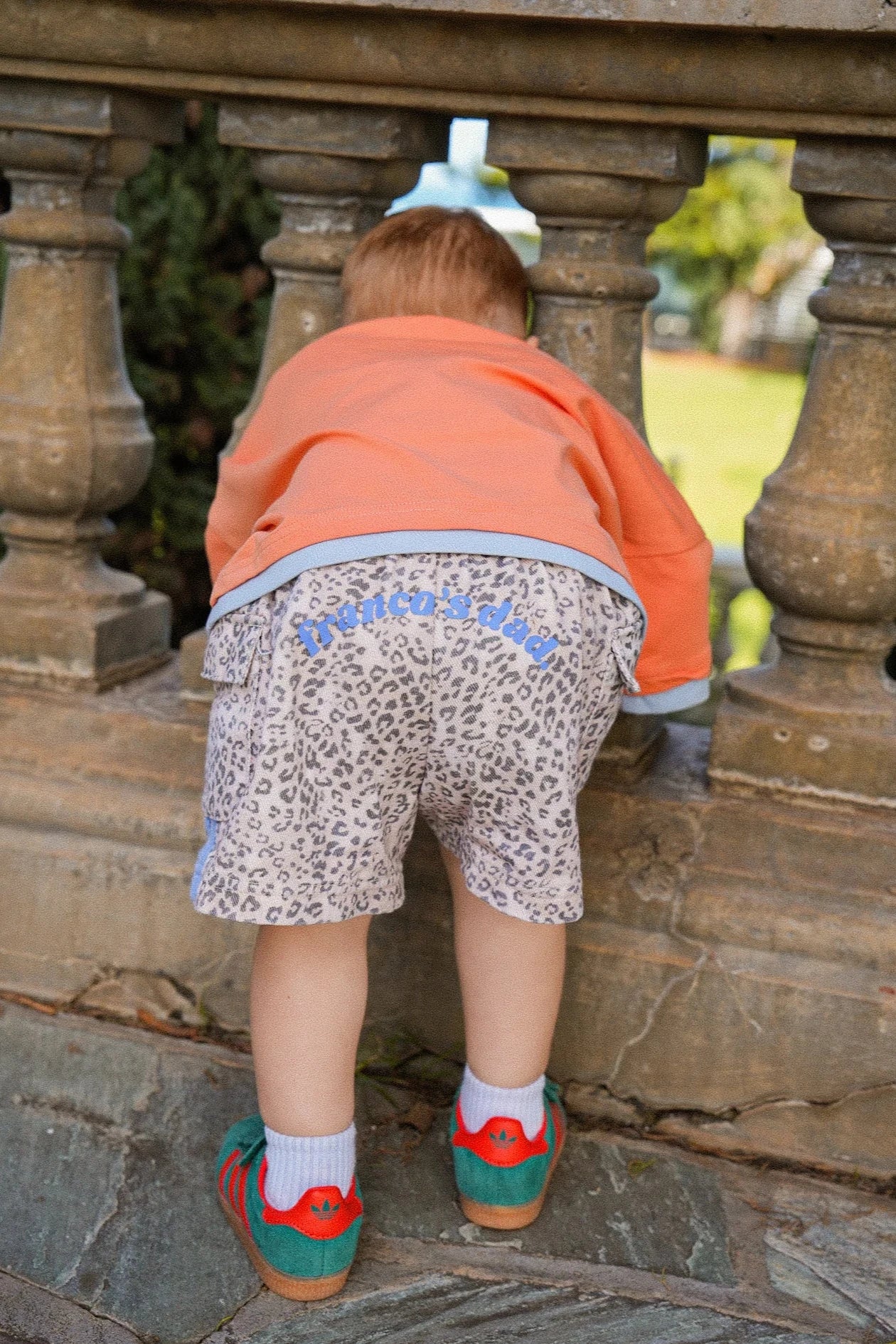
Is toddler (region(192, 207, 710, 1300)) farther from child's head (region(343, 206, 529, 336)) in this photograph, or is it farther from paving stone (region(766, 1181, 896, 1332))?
paving stone (region(766, 1181, 896, 1332))

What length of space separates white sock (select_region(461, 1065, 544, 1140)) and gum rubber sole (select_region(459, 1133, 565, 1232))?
0.26ft

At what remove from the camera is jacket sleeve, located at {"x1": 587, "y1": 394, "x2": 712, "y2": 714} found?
1783 millimetres

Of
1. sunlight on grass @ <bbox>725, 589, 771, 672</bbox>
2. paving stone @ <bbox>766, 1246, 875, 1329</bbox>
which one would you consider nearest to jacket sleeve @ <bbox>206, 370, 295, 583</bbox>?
paving stone @ <bbox>766, 1246, 875, 1329</bbox>

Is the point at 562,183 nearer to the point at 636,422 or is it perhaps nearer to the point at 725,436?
the point at 636,422

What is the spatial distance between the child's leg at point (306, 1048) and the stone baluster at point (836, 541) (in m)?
0.66

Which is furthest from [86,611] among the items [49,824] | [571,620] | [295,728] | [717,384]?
[717,384]

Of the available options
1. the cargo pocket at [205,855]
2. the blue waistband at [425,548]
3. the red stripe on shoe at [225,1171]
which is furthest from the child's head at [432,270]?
the red stripe on shoe at [225,1171]

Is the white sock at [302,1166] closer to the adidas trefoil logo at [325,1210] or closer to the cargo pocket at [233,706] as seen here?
the adidas trefoil logo at [325,1210]

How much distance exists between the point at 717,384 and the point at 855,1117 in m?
19.9

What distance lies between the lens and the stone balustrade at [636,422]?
178cm

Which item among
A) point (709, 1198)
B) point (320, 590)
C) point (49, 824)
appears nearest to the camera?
point (320, 590)

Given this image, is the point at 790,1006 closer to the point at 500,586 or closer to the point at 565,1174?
the point at 565,1174

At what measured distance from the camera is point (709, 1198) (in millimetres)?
1859

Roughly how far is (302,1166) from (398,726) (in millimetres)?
529
